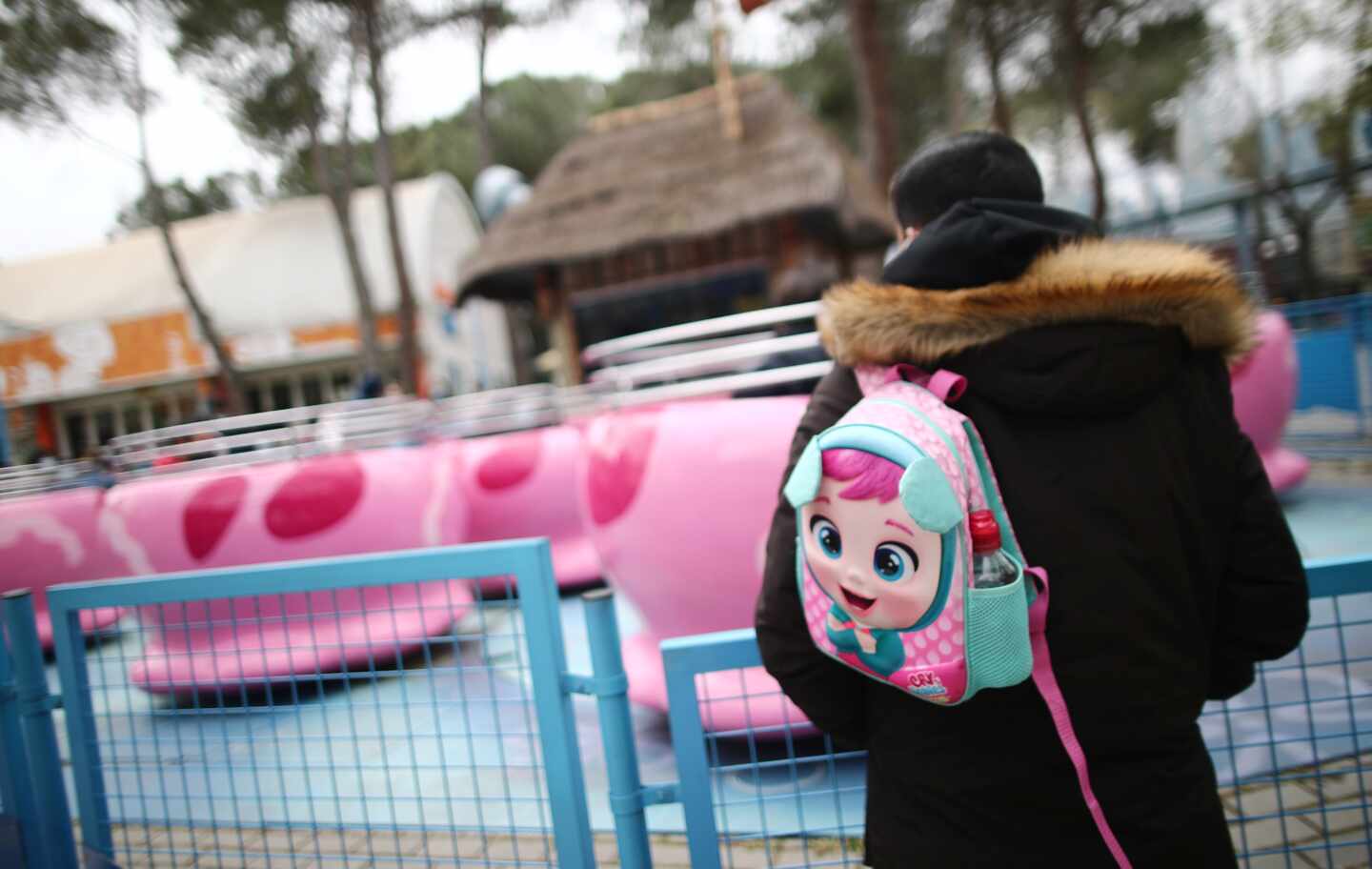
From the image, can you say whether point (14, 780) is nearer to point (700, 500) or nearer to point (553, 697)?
point (553, 697)

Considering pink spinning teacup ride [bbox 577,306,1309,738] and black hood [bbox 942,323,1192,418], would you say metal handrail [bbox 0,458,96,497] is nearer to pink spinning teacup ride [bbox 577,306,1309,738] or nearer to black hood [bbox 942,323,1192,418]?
pink spinning teacup ride [bbox 577,306,1309,738]

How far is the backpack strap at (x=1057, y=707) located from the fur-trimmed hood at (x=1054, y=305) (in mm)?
294

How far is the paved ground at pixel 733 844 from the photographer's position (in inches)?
65.9

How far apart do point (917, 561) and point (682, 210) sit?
9.77 meters

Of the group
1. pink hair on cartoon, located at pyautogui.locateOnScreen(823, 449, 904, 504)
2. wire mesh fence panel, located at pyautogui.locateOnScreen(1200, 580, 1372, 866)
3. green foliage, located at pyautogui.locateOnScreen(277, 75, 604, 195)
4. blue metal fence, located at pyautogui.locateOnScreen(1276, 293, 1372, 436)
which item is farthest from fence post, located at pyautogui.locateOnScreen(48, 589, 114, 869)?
green foliage, located at pyautogui.locateOnScreen(277, 75, 604, 195)

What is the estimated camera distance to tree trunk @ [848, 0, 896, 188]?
26.0 ft

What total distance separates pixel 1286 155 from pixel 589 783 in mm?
17927

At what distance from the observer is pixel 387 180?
13.4 metres

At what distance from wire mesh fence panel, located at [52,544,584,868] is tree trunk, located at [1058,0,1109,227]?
11650mm

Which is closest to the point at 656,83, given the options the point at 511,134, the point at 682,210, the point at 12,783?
the point at 511,134

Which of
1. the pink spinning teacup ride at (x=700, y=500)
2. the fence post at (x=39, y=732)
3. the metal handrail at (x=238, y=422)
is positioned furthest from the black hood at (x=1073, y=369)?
the metal handrail at (x=238, y=422)

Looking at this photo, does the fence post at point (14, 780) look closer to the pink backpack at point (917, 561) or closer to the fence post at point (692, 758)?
the fence post at point (692, 758)

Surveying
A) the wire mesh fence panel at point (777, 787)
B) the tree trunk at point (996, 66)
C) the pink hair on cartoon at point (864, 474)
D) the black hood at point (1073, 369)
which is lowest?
the wire mesh fence panel at point (777, 787)

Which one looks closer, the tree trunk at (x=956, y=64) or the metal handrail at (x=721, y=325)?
the metal handrail at (x=721, y=325)
